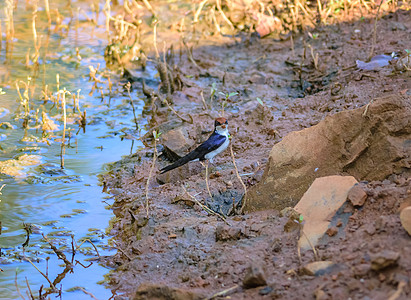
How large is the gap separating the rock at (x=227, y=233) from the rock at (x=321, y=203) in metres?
0.44

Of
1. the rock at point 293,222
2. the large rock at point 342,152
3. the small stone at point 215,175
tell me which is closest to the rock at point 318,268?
the rock at point 293,222

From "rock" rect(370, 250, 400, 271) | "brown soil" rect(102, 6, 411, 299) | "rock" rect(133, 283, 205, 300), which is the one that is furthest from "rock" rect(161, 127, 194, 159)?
"rock" rect(370, 250, 400, 271)

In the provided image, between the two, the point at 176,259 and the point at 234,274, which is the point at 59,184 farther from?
the point at 234,274

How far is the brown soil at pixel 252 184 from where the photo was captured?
301 centimetres

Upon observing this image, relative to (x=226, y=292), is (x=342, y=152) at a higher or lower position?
higher

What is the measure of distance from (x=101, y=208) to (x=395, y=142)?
243cm

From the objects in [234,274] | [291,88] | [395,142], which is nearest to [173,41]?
[291,88]

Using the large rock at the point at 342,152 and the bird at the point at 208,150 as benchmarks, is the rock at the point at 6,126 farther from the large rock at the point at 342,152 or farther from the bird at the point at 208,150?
the large rock at the point at 342,152

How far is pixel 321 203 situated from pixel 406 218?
25.7 inches

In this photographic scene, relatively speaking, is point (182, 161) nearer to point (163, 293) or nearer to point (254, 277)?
point (163, 293)

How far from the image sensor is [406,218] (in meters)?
2.94

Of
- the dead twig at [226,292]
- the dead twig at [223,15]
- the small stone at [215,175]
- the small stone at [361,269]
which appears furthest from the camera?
the dead twig at [223,15]

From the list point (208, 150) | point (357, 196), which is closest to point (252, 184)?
point (208, 150)

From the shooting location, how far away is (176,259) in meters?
3.82
